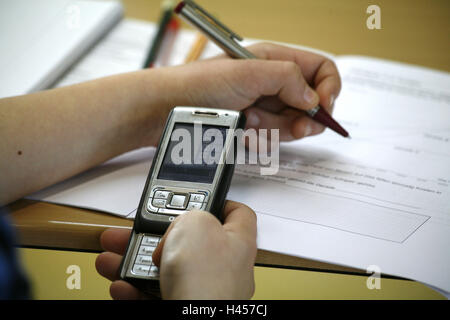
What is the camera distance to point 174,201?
419 millimetres

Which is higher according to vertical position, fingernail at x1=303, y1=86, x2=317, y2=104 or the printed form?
fingernail at x1=303, y1=86, x2=317, y2=104

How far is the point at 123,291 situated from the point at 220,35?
318mm

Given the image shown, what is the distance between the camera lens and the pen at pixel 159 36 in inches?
27.2

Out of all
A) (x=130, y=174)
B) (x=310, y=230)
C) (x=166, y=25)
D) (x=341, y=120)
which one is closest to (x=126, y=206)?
(x=130, y=174)

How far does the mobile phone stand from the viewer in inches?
15.1

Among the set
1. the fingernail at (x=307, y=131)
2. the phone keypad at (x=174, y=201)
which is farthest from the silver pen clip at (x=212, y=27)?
the phone keypad at (x=174, y=201)

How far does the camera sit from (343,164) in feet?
1.70

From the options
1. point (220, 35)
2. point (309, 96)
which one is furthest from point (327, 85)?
point (220, 35)

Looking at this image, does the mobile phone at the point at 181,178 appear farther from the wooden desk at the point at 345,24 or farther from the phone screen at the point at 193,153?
the wooden desk at the point at 345,24

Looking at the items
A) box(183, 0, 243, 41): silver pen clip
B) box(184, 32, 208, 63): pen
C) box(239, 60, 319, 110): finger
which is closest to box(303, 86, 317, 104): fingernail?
box(239, 60, 319, 110): finger

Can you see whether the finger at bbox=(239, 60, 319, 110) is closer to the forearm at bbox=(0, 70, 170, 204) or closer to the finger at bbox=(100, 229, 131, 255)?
the forearm at bbox=(0, 70, 170, 204)

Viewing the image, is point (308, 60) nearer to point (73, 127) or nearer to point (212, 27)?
point (212, 27)

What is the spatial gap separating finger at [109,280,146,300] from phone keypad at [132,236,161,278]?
0.04 feet
